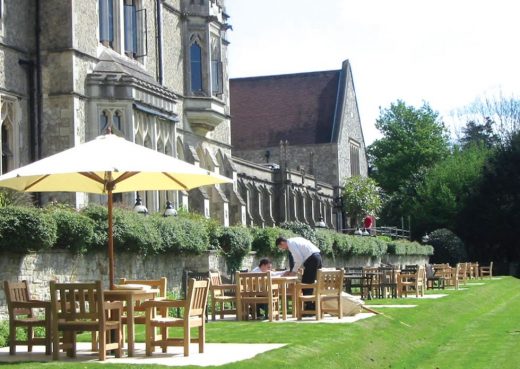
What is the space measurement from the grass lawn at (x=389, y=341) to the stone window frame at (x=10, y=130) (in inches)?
421

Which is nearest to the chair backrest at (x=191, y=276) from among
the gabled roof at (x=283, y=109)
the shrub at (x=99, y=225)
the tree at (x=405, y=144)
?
the shrub at (x=99, y=225)

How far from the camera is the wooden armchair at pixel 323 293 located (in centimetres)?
1938

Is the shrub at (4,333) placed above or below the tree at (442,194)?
below

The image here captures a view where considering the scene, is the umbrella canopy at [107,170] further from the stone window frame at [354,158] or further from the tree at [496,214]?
the stone window frame at [354,158]

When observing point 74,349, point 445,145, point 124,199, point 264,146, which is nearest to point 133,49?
point 124,199

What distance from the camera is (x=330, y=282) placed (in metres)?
19.8

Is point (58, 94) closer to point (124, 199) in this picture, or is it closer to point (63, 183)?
point (124, 199)

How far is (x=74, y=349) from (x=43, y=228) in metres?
4.28

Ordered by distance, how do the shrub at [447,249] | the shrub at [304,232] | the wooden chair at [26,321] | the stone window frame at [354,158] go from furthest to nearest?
1. the stone window frame at [354,158]
2. the shrub at [447,249]
3. the shrub at [304,232]
4. the wooden chair at [26,321]

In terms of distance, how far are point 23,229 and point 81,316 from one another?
162 inches

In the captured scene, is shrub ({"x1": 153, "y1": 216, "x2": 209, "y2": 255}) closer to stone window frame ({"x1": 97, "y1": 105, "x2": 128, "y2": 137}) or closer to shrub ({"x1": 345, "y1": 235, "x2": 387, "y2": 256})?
stone window frame ({"x1": 97, "y1": 105, "x2": 128, "y2": 137})

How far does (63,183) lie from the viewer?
627 inches

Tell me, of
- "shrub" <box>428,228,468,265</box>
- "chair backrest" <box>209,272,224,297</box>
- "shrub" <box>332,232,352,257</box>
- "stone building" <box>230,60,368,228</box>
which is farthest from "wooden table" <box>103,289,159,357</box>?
"stone building" <box>230,60,368,228</box>

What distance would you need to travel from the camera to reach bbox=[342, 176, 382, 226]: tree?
66125 millimetres
